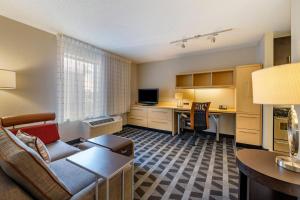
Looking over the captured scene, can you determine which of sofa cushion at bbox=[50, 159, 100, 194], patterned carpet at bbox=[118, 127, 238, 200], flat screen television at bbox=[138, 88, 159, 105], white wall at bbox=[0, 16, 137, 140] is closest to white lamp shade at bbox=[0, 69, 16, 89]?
white wall at bbox=[0, 16, 137, 140]

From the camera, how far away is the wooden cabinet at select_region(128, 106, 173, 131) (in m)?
4.39

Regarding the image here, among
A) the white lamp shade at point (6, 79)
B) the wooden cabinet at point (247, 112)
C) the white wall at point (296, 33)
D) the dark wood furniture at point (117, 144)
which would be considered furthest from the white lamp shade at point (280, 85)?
the white lamp shade at point (6, 79)

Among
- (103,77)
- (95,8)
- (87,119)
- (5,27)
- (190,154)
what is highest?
(95,8)

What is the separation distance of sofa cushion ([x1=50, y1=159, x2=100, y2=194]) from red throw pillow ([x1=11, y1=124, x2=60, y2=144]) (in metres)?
0.79

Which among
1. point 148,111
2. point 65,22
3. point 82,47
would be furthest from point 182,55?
point 65,22

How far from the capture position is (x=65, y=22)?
2.53 meters

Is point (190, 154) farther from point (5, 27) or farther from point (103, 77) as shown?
point (5, 27)

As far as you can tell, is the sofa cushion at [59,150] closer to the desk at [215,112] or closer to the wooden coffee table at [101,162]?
the wooden coffee table at [101,162]

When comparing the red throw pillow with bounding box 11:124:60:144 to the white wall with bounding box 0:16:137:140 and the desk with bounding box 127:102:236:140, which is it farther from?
the desk with bounding box 127:102:236:140

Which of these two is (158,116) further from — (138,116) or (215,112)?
(215,112)

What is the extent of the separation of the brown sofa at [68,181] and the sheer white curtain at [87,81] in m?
1.05

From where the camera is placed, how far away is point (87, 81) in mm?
3689

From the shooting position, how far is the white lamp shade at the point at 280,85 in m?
0.89

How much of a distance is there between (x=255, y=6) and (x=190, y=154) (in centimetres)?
272
